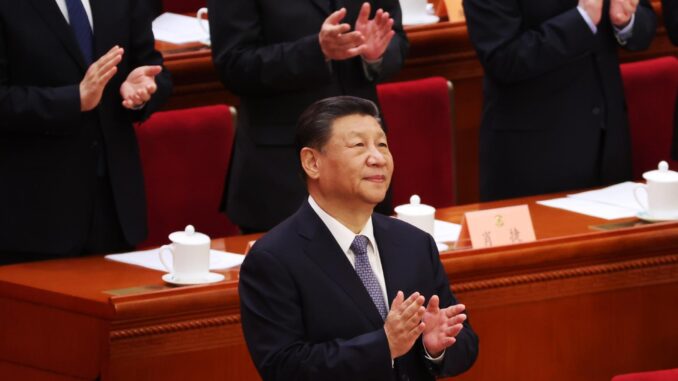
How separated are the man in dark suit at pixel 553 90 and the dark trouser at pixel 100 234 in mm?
1004

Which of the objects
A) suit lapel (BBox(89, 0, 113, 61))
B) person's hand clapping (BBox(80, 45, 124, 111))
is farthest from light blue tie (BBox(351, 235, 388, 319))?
suit lapel (BBox(89, 0, 113, 61))

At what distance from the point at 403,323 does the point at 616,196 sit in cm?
159

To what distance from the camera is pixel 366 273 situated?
2.34 meters

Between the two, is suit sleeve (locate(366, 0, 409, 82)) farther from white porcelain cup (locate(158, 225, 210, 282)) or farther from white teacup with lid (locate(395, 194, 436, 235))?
white porcelain cup (locate(158, 225, 210, 282))

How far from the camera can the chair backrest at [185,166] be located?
12.7 ft

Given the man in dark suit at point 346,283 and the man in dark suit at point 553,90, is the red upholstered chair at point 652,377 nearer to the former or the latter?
the man in dark suit at point 346,283

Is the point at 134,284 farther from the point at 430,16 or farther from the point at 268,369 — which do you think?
the point at 430,16

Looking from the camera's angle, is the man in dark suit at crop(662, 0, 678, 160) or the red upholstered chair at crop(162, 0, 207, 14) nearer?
the man in dark suit at crop(662, 0, 678, 160)

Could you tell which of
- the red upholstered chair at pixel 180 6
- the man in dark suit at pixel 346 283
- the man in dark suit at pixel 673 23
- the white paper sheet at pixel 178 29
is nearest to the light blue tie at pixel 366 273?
the man in dark suit at pixel 346 283

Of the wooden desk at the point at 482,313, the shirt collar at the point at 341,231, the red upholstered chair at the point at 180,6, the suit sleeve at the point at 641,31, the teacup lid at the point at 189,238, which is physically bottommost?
the wooden desk at the point at 482,313

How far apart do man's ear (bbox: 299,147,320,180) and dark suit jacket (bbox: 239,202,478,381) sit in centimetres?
5

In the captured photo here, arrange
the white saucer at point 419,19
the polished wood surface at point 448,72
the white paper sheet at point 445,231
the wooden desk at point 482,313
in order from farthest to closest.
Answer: the white saucer at point 419,19, the polished wood surface at point 448,72, the white paper sheet at point 445,231, the wooden desk at point 482,313

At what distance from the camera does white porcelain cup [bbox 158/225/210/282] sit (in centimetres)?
294

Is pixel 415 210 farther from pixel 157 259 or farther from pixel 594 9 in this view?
pixel 594 9
